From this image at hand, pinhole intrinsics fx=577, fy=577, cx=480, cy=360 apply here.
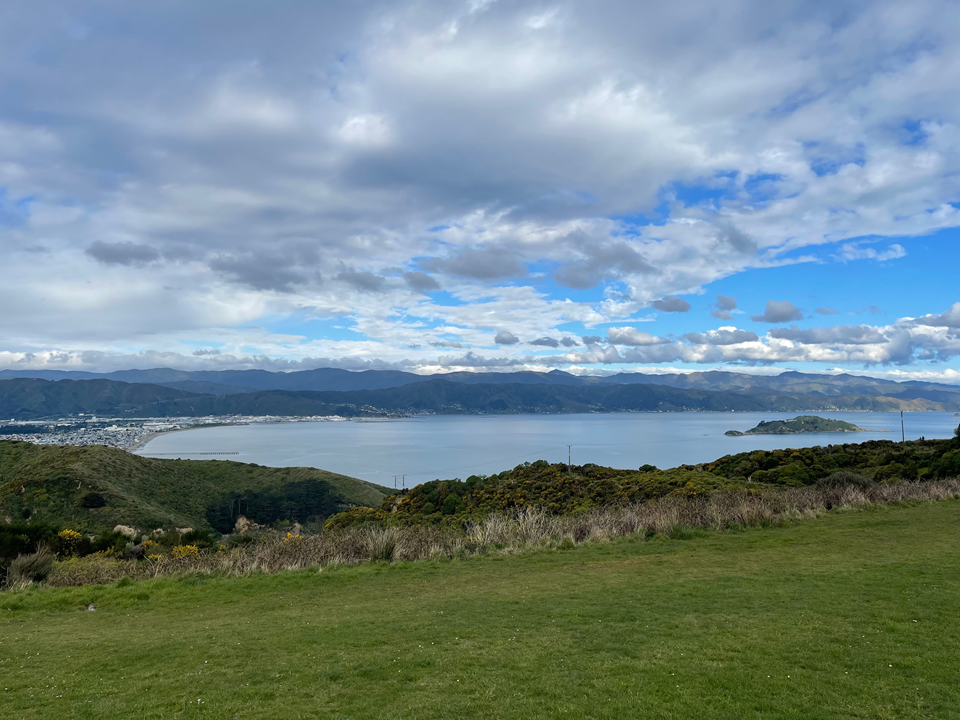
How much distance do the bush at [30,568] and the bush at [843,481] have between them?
1911cm

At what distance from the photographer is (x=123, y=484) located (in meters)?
41.1

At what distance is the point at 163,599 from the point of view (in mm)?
8570

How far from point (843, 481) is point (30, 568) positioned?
20.9 m

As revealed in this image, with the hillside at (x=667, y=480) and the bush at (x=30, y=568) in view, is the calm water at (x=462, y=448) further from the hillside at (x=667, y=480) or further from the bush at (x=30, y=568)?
the bush at (x=30, y=568)

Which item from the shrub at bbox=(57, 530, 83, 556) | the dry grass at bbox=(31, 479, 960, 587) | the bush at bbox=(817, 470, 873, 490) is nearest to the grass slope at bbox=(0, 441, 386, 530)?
the shrub at bbox=(57, 530, 83, 556)

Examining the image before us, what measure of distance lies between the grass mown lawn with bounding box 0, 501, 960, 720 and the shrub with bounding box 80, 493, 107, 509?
99.7 feet

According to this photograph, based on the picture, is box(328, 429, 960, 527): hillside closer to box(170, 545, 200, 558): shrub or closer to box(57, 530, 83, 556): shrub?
box(170, 545, 200, 558): shrub

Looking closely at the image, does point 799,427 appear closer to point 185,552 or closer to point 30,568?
point 185,552

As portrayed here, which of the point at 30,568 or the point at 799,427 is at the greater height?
the point at 30,568

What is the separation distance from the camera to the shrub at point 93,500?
34.0 metres

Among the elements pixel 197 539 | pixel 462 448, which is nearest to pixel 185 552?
pixel 197 539

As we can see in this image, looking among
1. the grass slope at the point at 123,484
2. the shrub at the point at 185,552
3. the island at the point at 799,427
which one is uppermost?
the shrub at the point at 185,552

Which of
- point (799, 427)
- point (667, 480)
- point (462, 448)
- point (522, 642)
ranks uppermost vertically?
point (522, 642)

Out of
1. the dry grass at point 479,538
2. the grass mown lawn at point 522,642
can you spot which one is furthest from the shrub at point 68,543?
the grass mown lawn at point 522,642
